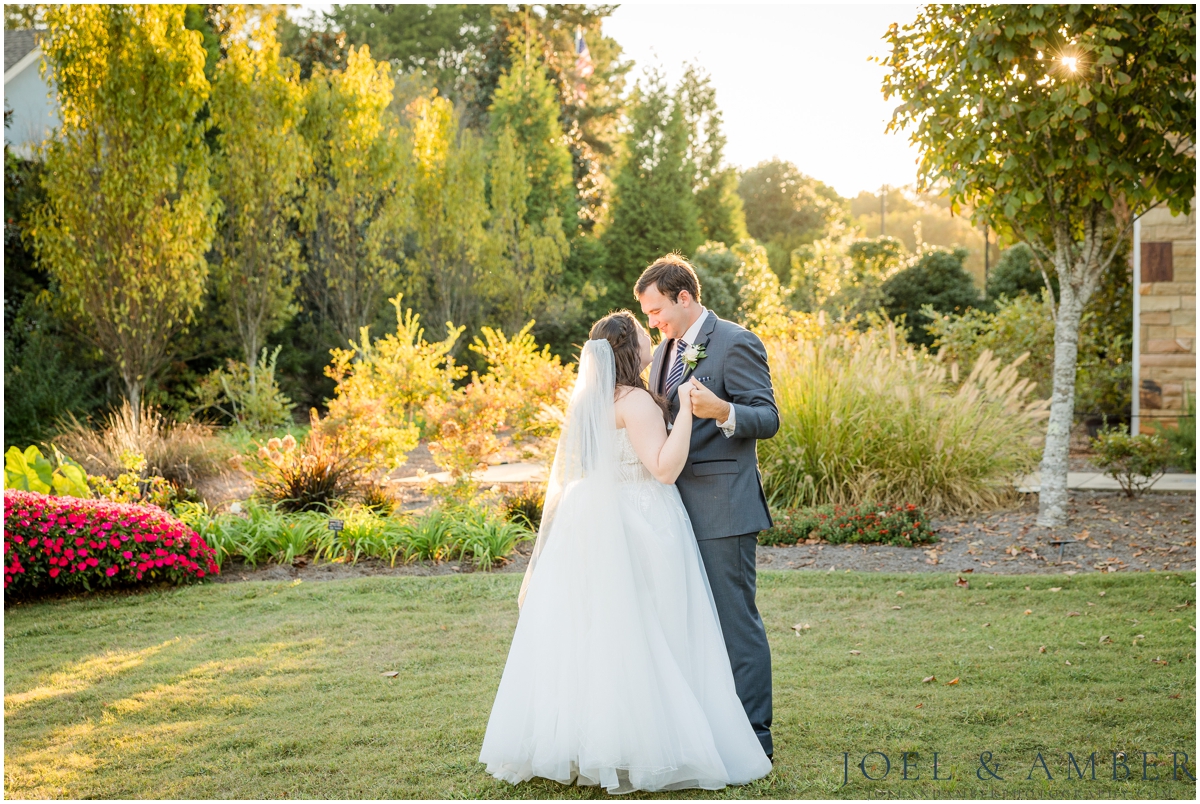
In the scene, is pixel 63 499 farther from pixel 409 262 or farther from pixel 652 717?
pixel 409 262

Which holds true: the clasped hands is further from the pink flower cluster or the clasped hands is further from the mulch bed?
the pink flower cluster

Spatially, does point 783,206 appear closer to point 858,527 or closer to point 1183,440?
point 1183,440

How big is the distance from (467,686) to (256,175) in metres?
11.1

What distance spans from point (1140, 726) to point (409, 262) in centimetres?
1484

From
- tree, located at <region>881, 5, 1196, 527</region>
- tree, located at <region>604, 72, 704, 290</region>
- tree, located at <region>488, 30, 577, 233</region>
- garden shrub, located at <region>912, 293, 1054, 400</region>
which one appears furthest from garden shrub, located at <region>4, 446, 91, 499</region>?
tree, located at <region>604, 72, 704, 290</region>

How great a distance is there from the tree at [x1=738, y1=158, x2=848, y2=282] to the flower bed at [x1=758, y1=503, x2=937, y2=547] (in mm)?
30153

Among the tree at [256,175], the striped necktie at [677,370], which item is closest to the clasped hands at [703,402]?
the striped necktie at [677,370]

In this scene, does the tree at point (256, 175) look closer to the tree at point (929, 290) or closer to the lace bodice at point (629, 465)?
the lace bodice at point (629, 465)

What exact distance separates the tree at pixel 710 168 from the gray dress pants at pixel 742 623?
25438 millimetres

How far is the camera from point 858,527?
7.39 meters

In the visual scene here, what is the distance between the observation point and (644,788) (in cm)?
326

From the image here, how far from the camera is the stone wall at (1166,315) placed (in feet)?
35.5

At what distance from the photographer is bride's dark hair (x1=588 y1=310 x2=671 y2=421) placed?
3514 millimetres

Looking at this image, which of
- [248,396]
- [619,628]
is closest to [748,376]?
[619,628]
